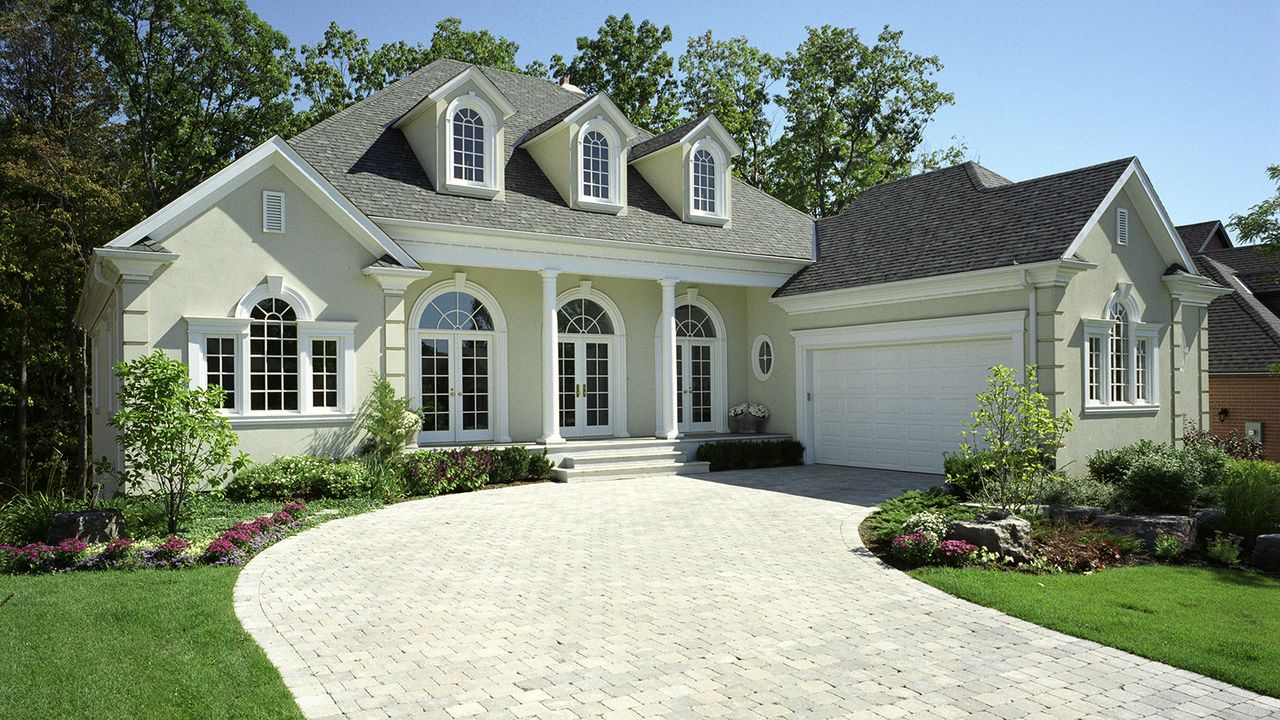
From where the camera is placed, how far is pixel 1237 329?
72.5 ft

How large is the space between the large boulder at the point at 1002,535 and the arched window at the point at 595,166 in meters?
11.3

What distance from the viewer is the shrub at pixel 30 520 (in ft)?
31.0

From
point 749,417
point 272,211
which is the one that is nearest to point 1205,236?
point 749,417

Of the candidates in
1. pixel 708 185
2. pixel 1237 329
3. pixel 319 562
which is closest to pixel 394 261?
pixel 319 562

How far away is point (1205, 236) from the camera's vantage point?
29.1 meters

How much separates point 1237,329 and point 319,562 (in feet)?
76.4

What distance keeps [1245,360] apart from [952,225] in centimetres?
1026

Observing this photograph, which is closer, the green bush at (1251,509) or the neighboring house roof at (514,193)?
the green bush at (1251,509)

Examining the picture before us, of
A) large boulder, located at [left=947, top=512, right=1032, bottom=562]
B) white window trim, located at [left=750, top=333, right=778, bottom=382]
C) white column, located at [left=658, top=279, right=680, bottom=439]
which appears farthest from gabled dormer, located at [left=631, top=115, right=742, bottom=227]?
large boulder, located at [left=947, top=512, right=1032, bottom=562]

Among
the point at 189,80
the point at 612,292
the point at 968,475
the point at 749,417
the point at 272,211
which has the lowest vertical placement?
the point at 968,475

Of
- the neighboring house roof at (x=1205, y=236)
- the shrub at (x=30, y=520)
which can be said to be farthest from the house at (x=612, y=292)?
the neighboring house roof at (x=1205, y=236)

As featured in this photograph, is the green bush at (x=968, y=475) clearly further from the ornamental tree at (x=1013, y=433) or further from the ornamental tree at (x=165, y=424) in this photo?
the ornamental tree at (x=165, y=424)

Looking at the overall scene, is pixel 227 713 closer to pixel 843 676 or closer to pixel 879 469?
pixel 843 676

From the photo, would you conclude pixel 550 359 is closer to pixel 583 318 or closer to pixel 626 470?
pixel 583 318
